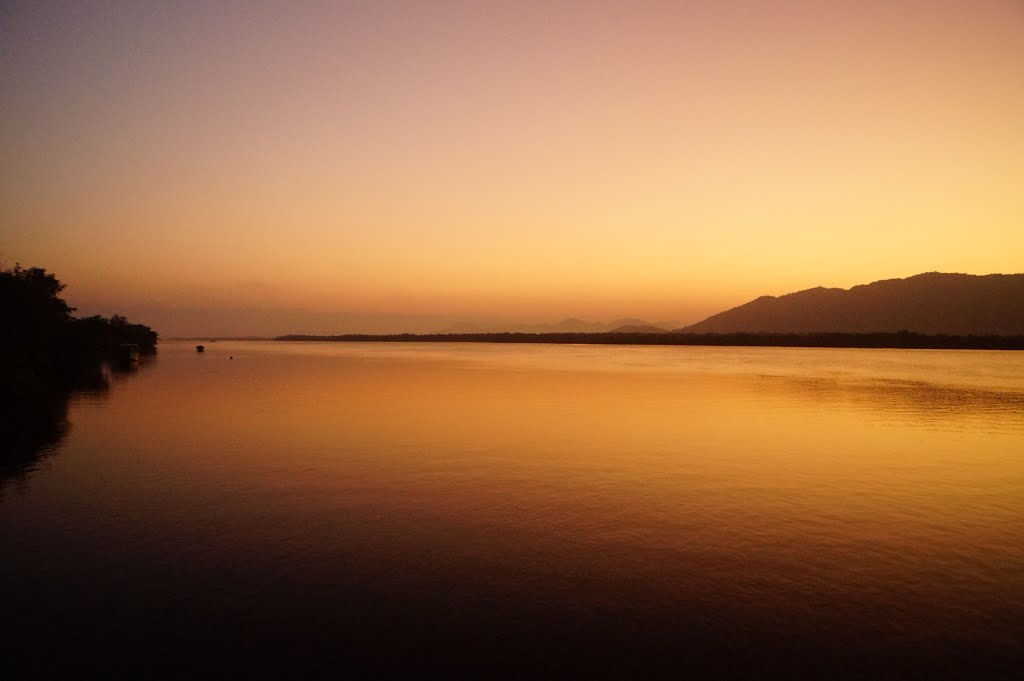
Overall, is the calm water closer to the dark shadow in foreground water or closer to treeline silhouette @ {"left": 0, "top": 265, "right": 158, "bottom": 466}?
the dark shadow in foreground water

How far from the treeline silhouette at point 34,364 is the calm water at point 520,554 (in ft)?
11.4

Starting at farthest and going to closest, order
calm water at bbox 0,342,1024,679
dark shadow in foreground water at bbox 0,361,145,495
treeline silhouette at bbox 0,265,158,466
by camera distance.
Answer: treeline silhouette at bbox 0,265,158,466 → dark shadow in foreground water at bbox 0,361,145,495 → calm water at bbox 0,342,1024,679

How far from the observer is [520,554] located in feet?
41.7

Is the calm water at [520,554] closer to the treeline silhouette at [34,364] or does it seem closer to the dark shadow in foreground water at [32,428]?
the dark shadow in foreground water at [32,428]

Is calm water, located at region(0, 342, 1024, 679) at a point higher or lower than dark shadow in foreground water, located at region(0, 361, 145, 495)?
lower

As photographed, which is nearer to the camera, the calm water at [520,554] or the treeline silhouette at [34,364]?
the calm water at [520,554]

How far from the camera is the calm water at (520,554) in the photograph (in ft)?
29.2

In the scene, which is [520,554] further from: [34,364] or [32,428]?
[34,364]

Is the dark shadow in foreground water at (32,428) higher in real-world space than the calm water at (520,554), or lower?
higher

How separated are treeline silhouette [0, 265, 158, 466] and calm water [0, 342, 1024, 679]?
11.4 ft

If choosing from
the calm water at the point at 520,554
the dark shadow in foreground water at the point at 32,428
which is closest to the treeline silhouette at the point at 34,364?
the dark shadow in foreground water at the point at 32,428

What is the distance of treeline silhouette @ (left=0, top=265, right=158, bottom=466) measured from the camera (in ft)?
91.9

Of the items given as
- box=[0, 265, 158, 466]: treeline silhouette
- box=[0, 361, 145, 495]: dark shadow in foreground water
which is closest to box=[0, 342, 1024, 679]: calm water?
box=[0, 361, 145, 495]: dark shadow in foreground water

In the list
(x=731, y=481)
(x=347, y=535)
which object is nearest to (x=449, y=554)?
(x=347, y=535)
